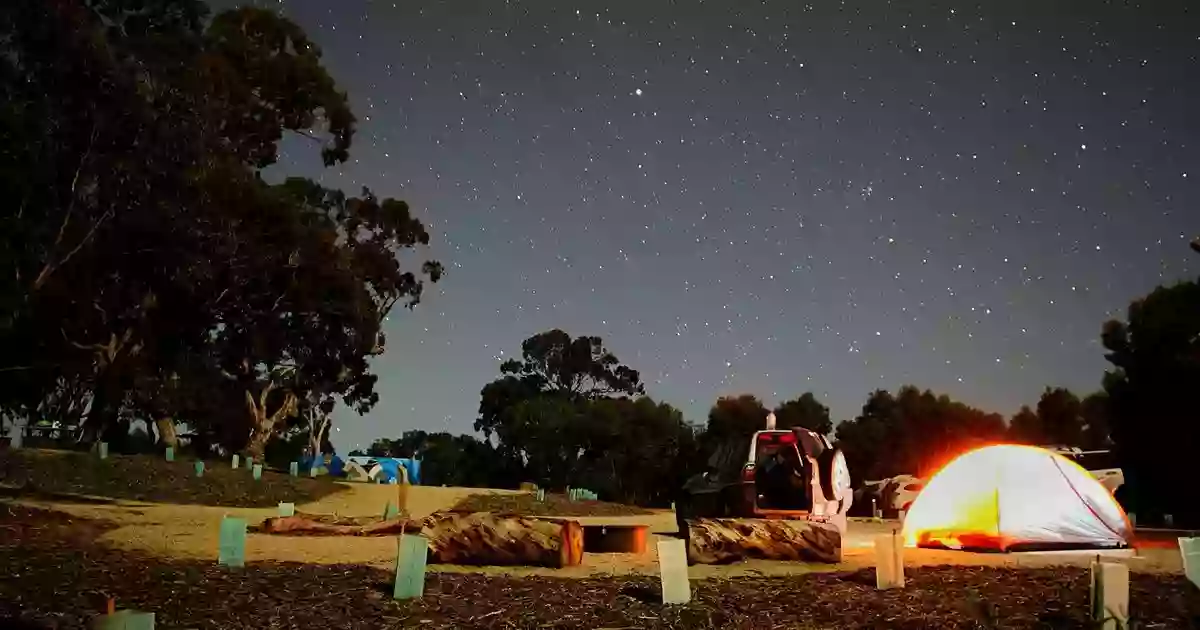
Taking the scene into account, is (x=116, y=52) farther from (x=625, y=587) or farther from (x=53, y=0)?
(x=625, y=587)

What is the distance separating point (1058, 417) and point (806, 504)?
3763 centimetres

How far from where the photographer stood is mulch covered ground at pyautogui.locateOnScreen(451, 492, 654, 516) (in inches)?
1055

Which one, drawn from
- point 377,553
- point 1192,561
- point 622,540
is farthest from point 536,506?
point 1192,561

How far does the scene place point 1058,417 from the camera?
156ft

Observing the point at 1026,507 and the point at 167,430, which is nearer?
the point at 1026,507

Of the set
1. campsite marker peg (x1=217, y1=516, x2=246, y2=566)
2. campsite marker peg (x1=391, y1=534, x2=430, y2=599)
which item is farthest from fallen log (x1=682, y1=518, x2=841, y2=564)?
campsite marker peg (x1=217, y1=516, x2=246, y2=566)

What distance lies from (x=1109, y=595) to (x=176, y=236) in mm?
18307

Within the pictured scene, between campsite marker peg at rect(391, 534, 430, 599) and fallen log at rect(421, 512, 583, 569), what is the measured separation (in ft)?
8.72

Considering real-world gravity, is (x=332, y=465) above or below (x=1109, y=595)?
below

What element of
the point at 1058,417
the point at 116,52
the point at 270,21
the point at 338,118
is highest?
the point at 270,21

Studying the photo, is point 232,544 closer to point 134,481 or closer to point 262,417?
point 134,481

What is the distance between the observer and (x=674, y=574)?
7.56 metres

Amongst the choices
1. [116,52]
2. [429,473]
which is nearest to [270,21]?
[116,52]

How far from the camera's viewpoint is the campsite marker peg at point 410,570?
7.38 m
